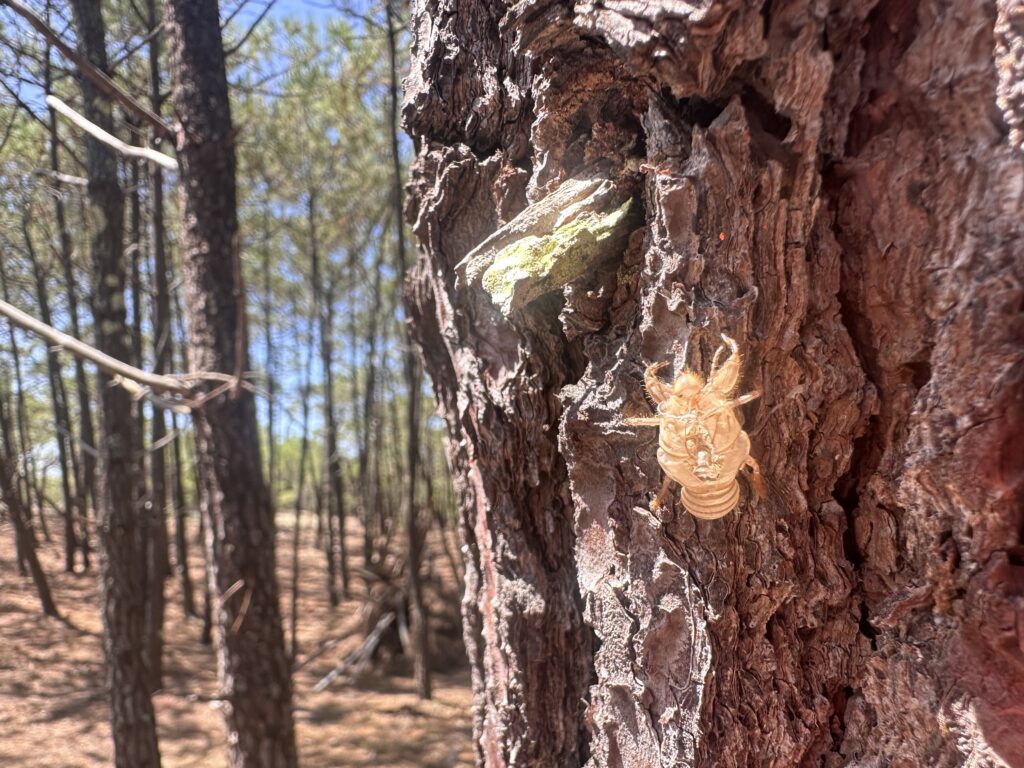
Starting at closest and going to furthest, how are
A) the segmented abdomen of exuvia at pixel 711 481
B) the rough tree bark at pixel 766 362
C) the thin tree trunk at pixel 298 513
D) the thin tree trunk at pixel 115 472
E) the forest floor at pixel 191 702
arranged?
1. the rough tree bark at pixel 766 362
2. the segmented abdomen of exuvia at pixel 711 481
3. the thin tree trunk at pixel 115 472
4. the forest floor at pixel 191 702
5. the thin tree trunk at pixel 298 513

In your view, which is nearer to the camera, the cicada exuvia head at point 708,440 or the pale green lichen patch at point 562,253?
the cicada exuvia head at point 708,440

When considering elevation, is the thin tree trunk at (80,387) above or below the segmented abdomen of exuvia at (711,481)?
above

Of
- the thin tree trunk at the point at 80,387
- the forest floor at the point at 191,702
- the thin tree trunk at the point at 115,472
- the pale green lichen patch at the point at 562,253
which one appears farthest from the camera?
the forest floor at the point at 191,702

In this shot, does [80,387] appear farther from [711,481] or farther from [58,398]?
[711,481]

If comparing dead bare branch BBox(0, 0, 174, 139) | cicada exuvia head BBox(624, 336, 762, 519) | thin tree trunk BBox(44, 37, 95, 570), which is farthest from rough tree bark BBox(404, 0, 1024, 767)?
thin tree trunk BBox(44, 37, 95, 570)

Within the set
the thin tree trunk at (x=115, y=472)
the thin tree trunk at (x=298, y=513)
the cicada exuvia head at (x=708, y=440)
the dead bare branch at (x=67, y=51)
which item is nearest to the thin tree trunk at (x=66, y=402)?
the thin tree trunk at (x=115, y=472)

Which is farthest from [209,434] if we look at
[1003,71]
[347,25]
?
[347,25]

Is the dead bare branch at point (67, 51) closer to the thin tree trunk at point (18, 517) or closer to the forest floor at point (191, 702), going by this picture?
the forest floor at point (191, 702)
